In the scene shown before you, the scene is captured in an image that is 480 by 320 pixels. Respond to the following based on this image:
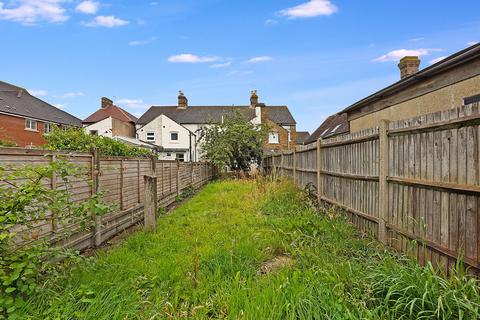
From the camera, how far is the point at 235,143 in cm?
2230

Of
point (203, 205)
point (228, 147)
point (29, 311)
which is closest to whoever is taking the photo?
point (29, 311)

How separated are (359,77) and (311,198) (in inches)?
358

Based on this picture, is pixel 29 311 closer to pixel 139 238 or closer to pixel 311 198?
pixel 139 238

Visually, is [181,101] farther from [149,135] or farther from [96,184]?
[96,184]

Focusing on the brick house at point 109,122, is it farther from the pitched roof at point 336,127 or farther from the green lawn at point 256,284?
the green lawn at point 256,284

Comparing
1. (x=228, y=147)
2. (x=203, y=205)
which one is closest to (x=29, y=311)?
(x=203, y=205)

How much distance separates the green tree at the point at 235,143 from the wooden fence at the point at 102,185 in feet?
38.2

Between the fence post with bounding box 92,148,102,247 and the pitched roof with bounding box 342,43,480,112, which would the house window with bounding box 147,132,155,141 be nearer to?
the pitched roof with bounding box 342,43,480,112

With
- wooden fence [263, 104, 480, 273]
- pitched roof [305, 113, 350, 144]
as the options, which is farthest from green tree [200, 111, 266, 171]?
wooden fence [263, 104, 480, 273]

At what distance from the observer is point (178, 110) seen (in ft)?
133

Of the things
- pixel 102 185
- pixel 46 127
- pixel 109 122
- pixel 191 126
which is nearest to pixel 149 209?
pixel 102 185

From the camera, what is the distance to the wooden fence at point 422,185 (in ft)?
9.36

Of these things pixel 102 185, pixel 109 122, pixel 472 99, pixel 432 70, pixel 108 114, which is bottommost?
pixel 102 185

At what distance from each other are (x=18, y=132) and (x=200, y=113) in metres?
19.3
